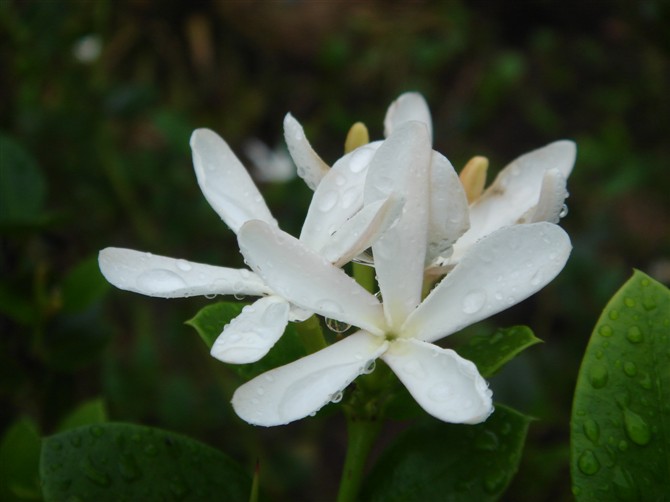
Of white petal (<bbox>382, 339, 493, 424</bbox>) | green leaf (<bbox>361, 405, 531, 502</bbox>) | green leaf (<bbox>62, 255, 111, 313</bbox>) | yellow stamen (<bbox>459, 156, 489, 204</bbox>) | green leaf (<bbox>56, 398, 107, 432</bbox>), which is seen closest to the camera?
white petal (<bbox>382, 339, 493, 424</bbox>)

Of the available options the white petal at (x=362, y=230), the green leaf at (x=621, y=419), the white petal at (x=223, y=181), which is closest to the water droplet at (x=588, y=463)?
the green leaf at (x=621, y=419)

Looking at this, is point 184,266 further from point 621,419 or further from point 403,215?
point 621,419

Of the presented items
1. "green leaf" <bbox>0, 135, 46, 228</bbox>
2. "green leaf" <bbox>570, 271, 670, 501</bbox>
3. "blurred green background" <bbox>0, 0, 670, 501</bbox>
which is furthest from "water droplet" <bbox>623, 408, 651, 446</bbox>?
"green leaf" <bbox>0, 135, 46, 228</bbox>

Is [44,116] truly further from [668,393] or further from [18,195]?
[668,393]

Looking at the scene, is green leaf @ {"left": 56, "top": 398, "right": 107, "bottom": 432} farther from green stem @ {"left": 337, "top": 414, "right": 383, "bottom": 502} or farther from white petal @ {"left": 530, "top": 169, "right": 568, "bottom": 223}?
white petal @ {"left": 530, "top": 169, "right": 568, "bottom": 223}

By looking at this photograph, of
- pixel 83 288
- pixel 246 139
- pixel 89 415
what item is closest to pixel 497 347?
pixel 89 415

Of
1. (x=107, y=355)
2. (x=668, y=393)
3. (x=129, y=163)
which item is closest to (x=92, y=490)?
(x=668, y=393)

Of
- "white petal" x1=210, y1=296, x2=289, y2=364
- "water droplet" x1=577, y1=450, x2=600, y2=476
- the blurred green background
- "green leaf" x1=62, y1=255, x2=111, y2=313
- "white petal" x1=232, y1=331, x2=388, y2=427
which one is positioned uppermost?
"white petal" x1=210, y1=296, x2=289, y2=364
